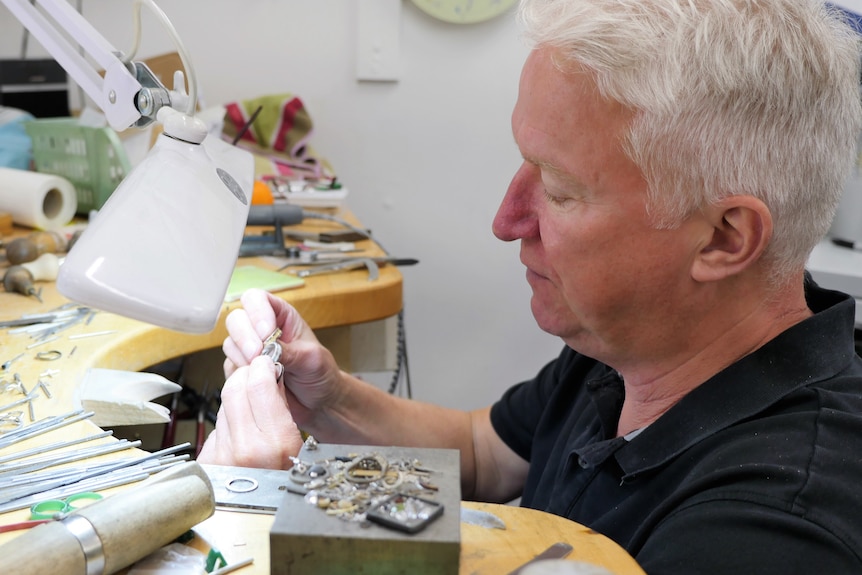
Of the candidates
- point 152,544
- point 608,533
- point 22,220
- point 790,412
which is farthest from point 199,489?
point 22,220

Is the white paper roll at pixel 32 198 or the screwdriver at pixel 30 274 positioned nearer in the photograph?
the screwdriver at pixel 30 274

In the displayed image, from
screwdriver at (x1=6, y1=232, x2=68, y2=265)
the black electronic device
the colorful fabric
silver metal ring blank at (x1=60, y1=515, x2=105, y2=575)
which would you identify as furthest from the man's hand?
the black electronic device

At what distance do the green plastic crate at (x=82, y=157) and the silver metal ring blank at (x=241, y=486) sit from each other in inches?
45.6

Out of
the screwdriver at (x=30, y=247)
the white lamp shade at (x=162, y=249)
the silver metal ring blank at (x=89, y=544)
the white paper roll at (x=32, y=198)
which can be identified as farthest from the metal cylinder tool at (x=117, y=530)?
the white paper roll at (x=32, y=198)

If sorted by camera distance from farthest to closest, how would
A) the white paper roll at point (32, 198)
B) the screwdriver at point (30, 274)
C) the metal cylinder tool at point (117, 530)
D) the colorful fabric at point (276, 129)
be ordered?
the colorful fabric at point (276, 129), the white paper roll at point (32, 198), the screwdriver at point (30, 274), the metal cylinder tool at point (117, 530)

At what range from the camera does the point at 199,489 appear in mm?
679

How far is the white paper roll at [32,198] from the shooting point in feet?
5.60

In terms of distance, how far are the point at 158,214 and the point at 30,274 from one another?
883 mm

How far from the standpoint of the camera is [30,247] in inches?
58.5

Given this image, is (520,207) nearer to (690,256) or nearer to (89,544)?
(690,256)

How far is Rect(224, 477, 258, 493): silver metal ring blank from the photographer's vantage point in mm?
750

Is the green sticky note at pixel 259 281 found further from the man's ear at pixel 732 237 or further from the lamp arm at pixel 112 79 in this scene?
the man's ear at pixel 732 237

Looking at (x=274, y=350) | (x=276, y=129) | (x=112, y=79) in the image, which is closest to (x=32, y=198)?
(x=276, y=129)

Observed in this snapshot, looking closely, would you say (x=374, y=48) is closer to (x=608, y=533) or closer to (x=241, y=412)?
(x=241, y=412)
